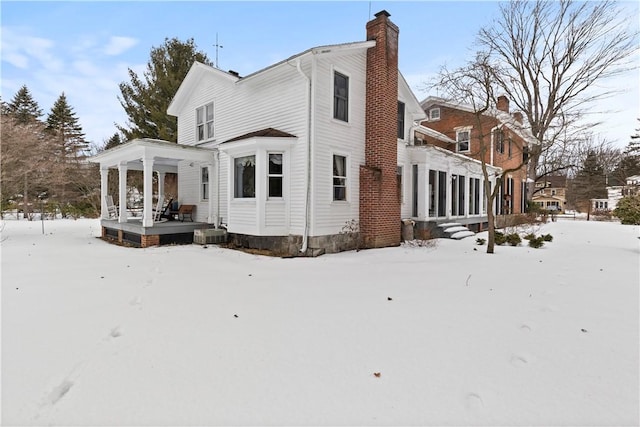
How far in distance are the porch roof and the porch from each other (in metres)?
2.28

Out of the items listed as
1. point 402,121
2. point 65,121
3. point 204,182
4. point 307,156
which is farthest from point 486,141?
point 65,121

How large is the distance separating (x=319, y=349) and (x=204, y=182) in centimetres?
1169

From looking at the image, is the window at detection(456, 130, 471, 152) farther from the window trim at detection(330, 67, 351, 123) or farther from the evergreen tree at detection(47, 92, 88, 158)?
the evergreen tree at detection(47, 92, 88, 158)

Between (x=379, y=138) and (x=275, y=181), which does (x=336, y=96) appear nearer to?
(x=379, y=138)

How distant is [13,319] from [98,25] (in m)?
11.9

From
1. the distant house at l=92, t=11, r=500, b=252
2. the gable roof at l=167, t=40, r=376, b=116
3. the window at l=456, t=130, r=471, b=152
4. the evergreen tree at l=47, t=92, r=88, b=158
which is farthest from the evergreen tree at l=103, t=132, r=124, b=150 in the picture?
the window at l=456, t=130, r=471, b=152

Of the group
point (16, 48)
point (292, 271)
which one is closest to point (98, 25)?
point (16, 48)

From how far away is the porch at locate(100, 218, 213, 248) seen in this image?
10.4 m

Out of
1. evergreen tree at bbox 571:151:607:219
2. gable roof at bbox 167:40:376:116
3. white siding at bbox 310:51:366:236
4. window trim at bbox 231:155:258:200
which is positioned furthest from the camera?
evergreen tree at bbox 571:151:607:219

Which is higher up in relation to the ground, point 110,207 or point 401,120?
point 401,120

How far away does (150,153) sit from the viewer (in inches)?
412

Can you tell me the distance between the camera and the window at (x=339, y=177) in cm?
988

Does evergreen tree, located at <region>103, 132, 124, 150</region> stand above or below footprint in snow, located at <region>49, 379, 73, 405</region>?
above

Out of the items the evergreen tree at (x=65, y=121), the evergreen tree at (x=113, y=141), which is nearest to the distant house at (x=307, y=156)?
the evergreen tree at (x=113, y=141)
